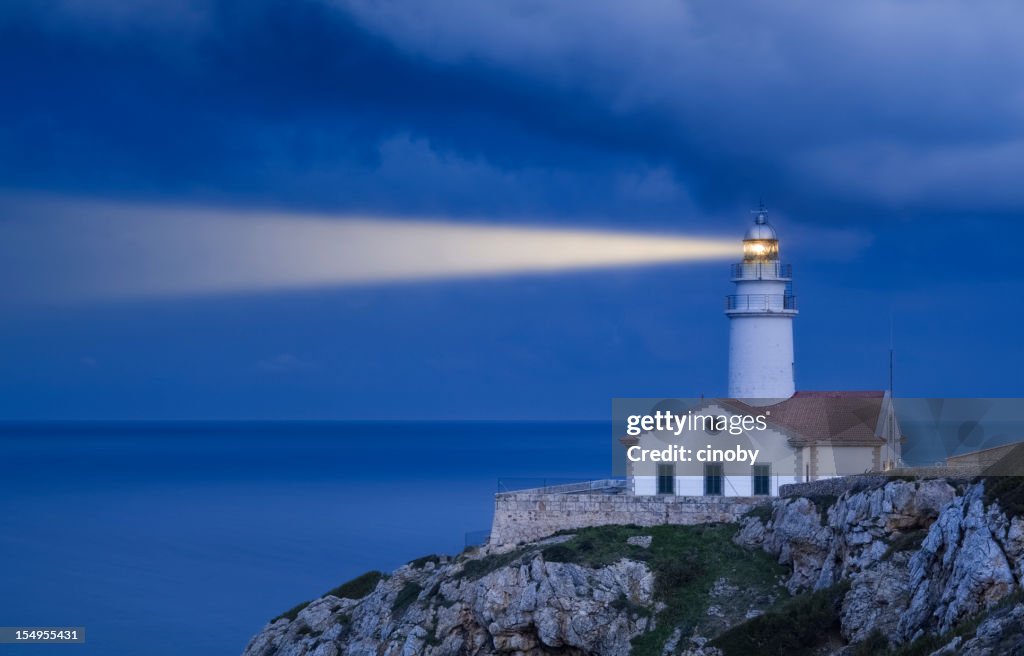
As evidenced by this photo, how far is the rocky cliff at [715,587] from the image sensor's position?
2731cm

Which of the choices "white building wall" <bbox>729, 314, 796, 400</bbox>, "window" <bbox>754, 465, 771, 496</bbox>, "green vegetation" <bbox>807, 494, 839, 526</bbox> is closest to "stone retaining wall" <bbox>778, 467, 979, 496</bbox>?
"green vegetation" <bbox>807, 494, 839, 526</bbox>

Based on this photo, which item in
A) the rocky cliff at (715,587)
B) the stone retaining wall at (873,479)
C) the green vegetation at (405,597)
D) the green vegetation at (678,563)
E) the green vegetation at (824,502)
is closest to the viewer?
the rocky cliff at (715,587)

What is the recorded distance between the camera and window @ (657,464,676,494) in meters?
44.2

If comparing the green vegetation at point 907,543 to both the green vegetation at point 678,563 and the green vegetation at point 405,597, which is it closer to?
the green vegetation at point 678,563

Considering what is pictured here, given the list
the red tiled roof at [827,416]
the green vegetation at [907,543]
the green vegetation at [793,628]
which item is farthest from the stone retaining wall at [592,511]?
the green vegetation at [793,628]

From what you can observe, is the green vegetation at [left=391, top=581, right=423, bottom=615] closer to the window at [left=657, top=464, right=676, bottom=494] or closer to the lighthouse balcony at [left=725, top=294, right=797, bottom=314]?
the window at [left=657, top=464, right=676, bottom=494]

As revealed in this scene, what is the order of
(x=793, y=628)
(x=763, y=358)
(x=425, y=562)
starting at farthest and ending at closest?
(x=763, y=358) < (x=425, y=562) < (x=793, y=628)

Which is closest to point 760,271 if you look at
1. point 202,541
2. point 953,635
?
point 953,635

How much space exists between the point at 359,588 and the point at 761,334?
18.7m

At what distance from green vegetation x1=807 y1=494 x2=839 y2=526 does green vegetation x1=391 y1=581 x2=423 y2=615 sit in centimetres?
1308

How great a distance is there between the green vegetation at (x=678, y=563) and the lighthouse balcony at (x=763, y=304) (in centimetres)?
1149

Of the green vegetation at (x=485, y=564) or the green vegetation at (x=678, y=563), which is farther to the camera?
the green vegetation at (x=485, y=564)

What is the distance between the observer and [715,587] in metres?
36.5

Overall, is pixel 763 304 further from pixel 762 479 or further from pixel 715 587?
pixel 715 587
